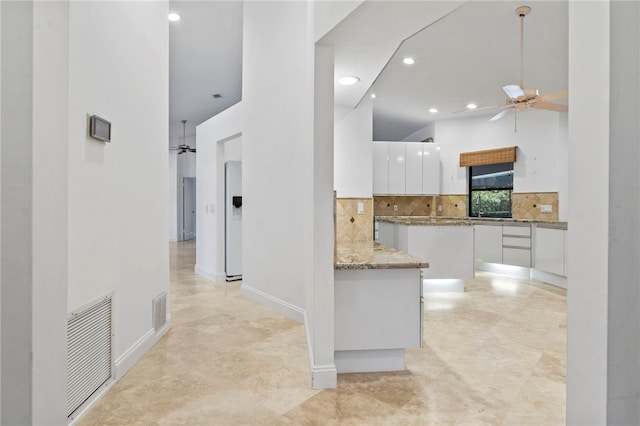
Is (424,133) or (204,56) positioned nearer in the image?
(204,56)

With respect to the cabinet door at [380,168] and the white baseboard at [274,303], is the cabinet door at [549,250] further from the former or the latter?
the white baseboard at [274,303]

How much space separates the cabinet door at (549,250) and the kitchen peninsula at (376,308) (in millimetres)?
3765

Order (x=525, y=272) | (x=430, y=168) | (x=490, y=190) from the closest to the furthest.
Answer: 1. (x=525, y=272)
2. (x=490, y=190)
3. (x=430, y=168)

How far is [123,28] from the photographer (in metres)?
2.37

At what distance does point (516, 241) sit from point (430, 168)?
234 cm

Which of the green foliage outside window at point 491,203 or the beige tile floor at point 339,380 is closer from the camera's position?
the beige tile floor at point 339,380

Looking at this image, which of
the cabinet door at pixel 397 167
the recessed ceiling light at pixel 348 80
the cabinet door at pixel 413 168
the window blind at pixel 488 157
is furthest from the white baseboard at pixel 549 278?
the recessed ceiling light at pixel 348 80

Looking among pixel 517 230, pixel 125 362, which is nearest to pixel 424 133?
pixel 517 230

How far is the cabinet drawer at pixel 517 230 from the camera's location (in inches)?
218

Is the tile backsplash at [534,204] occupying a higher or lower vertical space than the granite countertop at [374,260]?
higher

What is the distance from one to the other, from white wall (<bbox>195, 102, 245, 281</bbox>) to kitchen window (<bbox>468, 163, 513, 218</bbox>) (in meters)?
4.84

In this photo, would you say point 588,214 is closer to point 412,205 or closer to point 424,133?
point 412,205

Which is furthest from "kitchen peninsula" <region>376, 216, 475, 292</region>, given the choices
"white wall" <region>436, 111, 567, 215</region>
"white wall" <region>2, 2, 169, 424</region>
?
"white wall" <region>2, 2, 169, 424</region>

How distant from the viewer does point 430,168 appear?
7336 mm
